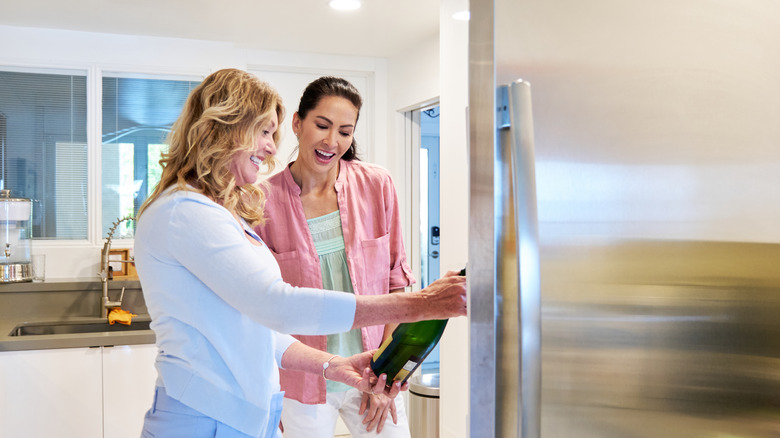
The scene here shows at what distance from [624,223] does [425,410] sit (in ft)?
7.96

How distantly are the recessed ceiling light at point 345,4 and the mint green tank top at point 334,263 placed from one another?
5.32 feet

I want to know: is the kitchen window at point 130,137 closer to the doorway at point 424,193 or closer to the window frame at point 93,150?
the window frame at point 93,150

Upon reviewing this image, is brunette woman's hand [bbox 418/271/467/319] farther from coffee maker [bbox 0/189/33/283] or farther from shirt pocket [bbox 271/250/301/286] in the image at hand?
coffee maker [bbox 0/189/33/283]

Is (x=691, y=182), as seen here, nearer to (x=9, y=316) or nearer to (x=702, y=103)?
(x=702, y=103)

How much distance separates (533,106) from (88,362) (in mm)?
2578

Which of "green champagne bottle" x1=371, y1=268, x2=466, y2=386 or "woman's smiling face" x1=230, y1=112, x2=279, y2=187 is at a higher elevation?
"woman's smiling face" x1=230, y1=112, x2=279, y2=187

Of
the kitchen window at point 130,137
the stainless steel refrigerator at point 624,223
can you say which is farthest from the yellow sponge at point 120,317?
the stainless steel refrigerator at point 624,223

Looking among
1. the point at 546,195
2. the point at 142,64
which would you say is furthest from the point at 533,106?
the point at 142,64

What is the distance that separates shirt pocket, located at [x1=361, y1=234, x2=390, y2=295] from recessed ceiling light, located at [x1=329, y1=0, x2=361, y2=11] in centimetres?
165

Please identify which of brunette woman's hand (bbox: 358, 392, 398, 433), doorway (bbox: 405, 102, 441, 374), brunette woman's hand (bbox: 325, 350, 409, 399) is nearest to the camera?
brunette woman's hand (bbox: 325, 350, 409, 399)

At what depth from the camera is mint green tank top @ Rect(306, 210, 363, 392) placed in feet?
5.46

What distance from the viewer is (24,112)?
355cm

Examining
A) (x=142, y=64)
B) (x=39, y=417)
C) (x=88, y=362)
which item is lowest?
(x=39, y=417)

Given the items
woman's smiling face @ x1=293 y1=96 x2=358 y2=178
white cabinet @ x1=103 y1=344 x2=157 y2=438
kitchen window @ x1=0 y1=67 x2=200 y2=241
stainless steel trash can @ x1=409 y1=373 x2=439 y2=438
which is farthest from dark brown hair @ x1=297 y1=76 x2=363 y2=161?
kitchen window @ x1=0 y1=67 x2=200 y2=241
